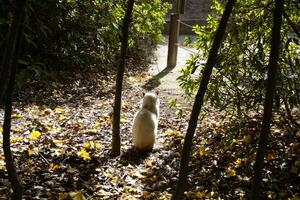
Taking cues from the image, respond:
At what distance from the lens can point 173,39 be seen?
32.5 ft

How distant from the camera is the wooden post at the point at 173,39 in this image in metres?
9.78

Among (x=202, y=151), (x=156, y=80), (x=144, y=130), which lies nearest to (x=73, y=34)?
(x=156, y=80)

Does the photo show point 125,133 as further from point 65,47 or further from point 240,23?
point 65,47

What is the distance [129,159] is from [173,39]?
5952 millimetres

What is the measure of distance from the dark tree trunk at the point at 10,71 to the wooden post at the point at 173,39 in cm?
775

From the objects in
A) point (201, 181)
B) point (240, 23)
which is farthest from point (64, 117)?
point (240, 23)

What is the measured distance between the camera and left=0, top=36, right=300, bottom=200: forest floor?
354 cm

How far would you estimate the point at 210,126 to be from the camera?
17.3 feet

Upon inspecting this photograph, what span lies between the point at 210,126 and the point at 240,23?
1.87 m

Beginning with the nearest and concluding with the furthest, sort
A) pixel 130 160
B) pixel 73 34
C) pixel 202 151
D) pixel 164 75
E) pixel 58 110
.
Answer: pixel 202 151 → pixel 130 160 → pixel 58 110 → pixel 73 34 → pixel 164 75

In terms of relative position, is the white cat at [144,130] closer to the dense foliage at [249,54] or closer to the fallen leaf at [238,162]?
the dense foliage at [249,54]

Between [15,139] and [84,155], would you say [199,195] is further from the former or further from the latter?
[15,139]

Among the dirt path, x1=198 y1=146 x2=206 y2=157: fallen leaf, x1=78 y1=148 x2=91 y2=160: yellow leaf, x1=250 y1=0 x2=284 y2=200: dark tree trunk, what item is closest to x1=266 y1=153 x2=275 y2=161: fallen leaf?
x1=198 y1=146 x2=206 y2=157: fallen leaf

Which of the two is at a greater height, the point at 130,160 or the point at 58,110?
the point at 58,110
